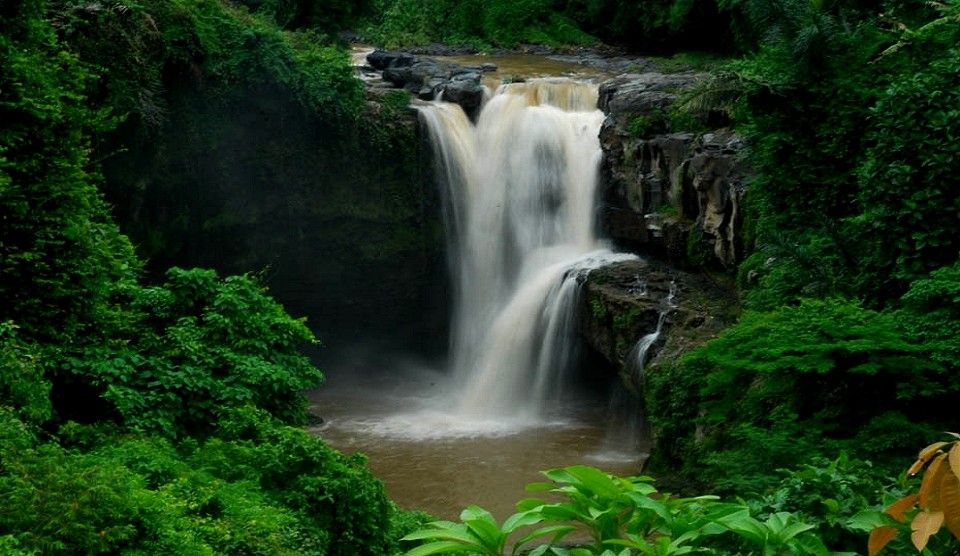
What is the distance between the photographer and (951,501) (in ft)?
6.64

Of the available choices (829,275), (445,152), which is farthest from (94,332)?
(445,152)

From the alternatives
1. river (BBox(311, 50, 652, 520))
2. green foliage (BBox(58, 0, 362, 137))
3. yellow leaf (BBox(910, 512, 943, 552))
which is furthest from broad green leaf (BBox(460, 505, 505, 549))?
green foliage (BBox(58, 0, 362, 137))

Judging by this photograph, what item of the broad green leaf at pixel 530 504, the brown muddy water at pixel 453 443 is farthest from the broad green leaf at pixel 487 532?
the brown muddy water at pixel 453 443

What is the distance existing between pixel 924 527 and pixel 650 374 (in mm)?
10256

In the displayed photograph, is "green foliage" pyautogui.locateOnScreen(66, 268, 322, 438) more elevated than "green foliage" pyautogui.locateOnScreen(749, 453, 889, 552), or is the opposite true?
"green foliage" pyautogui.locateOnScreen(749, 453, 889, 552)

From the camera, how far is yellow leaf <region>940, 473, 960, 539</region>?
202 cm

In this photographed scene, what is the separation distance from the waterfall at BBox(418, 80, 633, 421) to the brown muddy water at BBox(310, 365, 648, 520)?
99 centimetres

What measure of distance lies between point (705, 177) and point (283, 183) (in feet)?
24.8

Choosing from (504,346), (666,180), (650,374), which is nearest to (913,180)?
(650,374)

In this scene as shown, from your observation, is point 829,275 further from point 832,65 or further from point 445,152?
point 445,152

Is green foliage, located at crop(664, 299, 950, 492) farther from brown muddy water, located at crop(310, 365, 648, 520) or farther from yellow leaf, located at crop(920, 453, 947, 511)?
yellow leaf, located at crop(920, 453, 947, 511)

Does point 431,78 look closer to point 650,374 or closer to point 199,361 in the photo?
point 650,374

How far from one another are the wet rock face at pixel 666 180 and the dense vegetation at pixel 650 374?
31.3 inches

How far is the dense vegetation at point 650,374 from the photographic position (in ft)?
14.5
